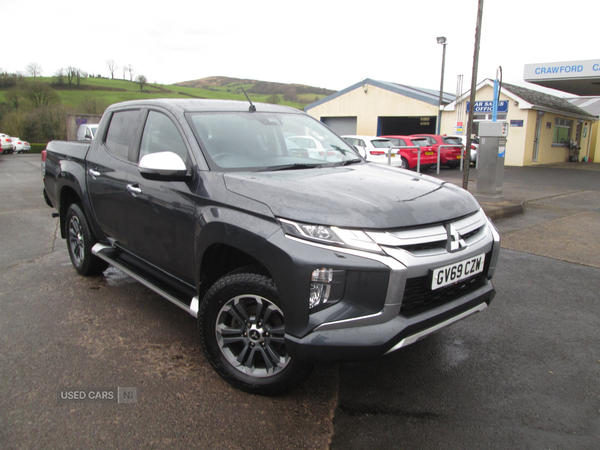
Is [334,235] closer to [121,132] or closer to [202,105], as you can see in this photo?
[202,105]

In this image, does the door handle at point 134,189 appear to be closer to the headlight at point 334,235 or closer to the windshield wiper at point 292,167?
the windshield wiper at point 292,167

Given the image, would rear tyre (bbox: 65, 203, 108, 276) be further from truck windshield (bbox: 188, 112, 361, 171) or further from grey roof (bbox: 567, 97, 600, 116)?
grey roof (bbox: 567, 97, 600, 116)

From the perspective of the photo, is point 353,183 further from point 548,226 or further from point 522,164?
point 522,164

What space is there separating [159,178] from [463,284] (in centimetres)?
198

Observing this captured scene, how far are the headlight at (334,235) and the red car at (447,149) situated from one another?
18088 mm

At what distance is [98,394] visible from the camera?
267cm

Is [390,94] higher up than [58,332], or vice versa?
[390,94]

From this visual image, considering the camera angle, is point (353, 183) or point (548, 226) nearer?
point (353, 183)

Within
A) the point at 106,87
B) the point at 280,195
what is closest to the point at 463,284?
the point at 280,195

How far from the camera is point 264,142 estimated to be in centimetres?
332

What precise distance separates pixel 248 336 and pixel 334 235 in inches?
33.3

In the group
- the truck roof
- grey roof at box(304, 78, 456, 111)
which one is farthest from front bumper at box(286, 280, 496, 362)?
grey roof at box(304, 78, 456, 111)

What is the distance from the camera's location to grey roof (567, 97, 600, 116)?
1224 inches

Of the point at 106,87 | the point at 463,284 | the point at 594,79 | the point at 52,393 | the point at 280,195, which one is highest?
the point at 106,87
